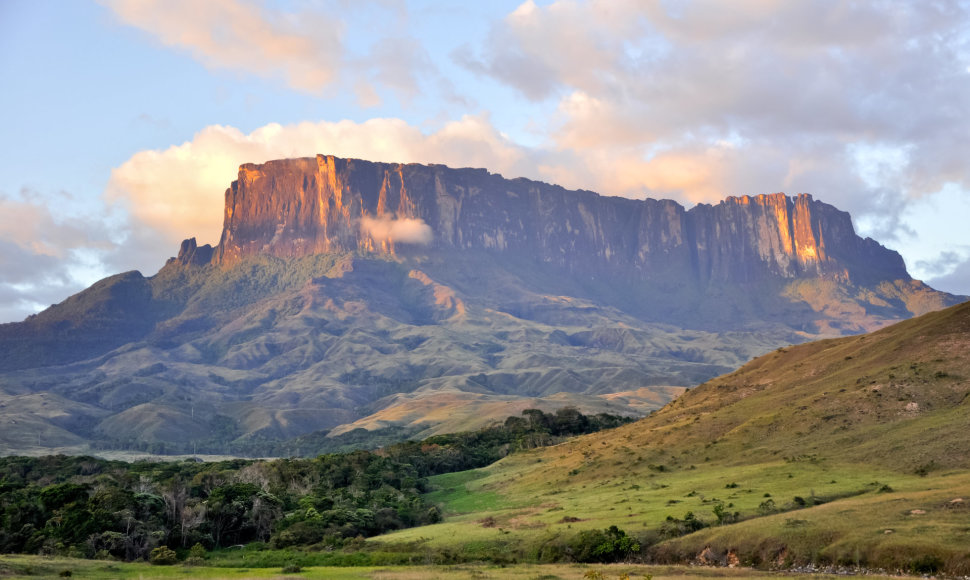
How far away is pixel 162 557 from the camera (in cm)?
7681

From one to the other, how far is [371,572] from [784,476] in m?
49.0

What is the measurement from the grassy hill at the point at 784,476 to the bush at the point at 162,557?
75.7 feet

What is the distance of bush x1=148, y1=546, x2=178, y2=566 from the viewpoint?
2982 inches

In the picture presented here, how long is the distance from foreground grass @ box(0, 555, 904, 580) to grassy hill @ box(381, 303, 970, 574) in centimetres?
813

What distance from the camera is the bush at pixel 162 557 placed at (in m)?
75.8

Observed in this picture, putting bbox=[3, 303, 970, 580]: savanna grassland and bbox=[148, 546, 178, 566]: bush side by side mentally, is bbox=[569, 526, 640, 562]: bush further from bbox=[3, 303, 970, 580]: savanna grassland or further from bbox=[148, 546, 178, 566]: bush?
bbox=[148, 546, 178, 566]: bush

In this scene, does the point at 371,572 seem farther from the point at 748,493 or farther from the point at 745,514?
the point at 748,493

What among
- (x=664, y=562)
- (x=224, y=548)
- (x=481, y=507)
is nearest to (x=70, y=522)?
(x=224, y=548)

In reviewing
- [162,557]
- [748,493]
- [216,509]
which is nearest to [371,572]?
[162,557]

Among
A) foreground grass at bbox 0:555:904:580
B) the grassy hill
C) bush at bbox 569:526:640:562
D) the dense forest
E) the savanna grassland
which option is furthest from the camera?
the dense forest

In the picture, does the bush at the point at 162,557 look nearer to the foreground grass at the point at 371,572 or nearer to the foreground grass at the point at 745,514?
the foreground grass at the point at 371,572

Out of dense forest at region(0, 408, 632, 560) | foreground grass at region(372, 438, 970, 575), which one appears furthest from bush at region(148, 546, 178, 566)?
foreground grass at region(372, 438, 970, 575)

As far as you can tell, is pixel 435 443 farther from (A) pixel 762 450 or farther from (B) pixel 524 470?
(A) pixel 762 450

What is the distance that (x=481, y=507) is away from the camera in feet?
374
